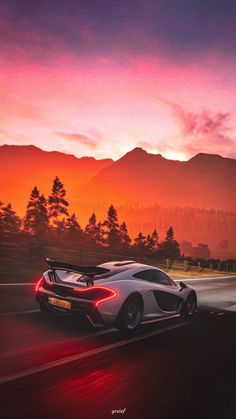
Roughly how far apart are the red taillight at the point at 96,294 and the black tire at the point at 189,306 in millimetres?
3249

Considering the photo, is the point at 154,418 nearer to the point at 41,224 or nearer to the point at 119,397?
the point at 119,397

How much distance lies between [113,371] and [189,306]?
18.8 ft

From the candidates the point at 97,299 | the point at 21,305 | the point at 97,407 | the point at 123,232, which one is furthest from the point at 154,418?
the point at 123,232

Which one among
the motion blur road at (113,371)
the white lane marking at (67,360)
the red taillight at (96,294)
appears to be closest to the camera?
the motion blur road at (113,371)

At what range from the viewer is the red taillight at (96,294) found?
8.21 meters

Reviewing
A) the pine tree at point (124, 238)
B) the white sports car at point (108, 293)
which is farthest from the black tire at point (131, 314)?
the pine tree at point (124, 238)

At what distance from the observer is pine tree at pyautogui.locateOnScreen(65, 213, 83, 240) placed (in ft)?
367

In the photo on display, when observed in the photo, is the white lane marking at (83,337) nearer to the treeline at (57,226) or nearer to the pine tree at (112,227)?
the treeline at (57,226)

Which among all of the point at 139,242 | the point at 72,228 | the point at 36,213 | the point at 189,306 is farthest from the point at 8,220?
the point at 189,306

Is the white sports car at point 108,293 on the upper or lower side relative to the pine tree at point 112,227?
lower

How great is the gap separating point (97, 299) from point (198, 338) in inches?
84.0

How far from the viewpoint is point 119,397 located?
489cm

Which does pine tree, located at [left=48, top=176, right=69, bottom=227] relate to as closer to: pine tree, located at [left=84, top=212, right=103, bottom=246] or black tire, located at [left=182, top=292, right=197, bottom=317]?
pine tree, located at [left=84, top=212, right=103, bottom=246]

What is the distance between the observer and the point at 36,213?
9762 cm
